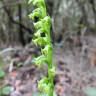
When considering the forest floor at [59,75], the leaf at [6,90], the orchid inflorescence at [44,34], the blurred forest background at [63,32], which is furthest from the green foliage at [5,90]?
the orchid inflorescence at [44,34]

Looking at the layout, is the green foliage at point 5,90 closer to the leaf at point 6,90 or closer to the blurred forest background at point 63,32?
the leaf at point 6,90

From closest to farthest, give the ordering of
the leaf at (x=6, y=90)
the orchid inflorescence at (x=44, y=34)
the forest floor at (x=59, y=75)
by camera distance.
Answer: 1. the orchid inflorescence at (x=44, y=34)
2. the leaf at (x=6, y=90)
3. the forest floor at (x=59, y=75)

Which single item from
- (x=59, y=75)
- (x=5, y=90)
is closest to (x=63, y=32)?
(x=59, y=75)

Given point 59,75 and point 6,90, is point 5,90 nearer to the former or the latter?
point 6,90

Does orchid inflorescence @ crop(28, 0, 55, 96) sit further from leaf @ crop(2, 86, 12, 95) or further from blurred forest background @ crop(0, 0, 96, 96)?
blurred forest background @ crop(0, 0, 96, 96)

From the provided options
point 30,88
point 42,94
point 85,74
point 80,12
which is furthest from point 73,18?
point 42,94

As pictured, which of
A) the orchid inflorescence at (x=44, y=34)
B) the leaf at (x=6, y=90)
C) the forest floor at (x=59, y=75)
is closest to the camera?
the orchid inflorescence at (x=44, y=34)

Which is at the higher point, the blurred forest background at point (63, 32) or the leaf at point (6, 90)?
the blurred forest background at point (63, 32)
